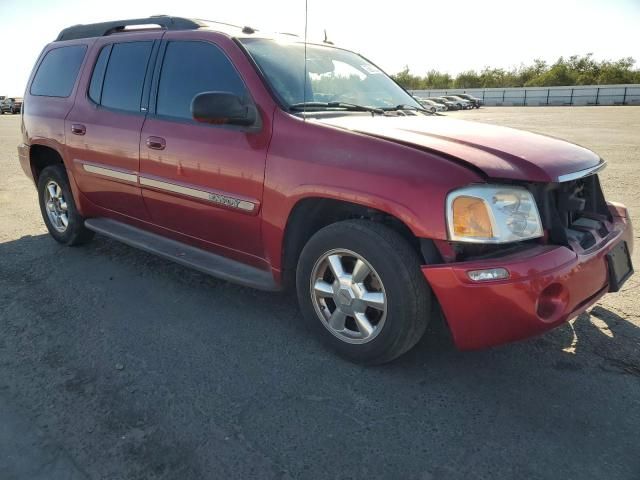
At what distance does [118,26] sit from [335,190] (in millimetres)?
2946

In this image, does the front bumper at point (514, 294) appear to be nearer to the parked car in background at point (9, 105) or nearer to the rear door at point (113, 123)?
the rear door at point (113, 123)

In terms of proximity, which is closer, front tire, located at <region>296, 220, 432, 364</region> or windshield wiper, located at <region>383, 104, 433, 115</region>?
front tire, located at <region>296, 220, 432, 364</region>

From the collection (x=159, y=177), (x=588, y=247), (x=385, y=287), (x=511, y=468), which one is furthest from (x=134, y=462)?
(x=588, y=247)

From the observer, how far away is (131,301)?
3.72m

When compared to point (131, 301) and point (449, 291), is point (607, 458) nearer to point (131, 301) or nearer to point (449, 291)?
point (449, 291)

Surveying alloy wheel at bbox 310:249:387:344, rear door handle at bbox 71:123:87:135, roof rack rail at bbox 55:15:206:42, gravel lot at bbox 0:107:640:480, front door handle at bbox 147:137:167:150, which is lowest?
gravel lot at bbox 0:107:640:480

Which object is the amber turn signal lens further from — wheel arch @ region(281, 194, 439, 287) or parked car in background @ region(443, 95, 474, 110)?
parked car in background @ region(443, 95, 474, 110)

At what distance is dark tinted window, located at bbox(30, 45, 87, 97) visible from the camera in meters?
4.61

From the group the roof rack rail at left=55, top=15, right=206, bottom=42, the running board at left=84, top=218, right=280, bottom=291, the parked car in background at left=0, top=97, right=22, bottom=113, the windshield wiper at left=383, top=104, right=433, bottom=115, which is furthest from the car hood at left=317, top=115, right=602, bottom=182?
the parked car in background at left=0, top=97, right=22, bottom=113

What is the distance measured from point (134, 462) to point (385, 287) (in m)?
1.38

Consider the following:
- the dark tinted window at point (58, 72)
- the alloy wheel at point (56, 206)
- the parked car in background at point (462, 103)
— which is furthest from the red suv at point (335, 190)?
the parked car in background at point (462, 103)

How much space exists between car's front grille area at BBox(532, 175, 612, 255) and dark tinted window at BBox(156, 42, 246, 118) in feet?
6.24

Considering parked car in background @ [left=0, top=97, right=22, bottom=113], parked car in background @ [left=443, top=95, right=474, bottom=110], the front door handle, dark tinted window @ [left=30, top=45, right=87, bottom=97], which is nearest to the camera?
the front door handle

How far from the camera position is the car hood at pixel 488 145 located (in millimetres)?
2449
